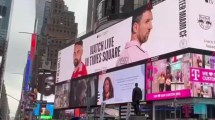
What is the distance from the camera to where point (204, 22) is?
33688 mm

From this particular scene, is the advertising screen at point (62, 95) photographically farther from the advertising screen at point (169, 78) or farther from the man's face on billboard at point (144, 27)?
the advertising screen at point (169, 78)

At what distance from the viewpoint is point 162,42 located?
116 ft

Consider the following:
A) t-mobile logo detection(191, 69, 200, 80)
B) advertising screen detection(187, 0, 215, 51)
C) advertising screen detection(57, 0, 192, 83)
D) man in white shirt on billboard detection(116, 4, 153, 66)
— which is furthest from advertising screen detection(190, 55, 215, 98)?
man in white shirt on billboard detection(116, 4, 153, 66)

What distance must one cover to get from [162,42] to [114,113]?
443 inches

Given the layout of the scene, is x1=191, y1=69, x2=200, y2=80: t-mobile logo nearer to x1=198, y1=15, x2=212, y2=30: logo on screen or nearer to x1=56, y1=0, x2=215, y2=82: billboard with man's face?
x1=56, y1=0, x2=215, y2=82: billboard with man's face

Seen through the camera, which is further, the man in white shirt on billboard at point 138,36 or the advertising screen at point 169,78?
the man in white shirt on billboard at point 138,36

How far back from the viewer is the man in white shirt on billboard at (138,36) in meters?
38.2

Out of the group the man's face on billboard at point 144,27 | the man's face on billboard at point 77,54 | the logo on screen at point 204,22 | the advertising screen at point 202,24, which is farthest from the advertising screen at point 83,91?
the logo on screen at point 204,22

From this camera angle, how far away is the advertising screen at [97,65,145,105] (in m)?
38.2

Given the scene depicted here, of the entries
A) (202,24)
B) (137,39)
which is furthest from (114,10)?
(202,24)

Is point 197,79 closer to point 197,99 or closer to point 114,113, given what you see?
point 197,99

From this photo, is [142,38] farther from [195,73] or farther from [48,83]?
[48,83]

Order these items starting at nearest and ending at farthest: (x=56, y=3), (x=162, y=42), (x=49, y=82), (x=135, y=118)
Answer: (x=135, y=118)
(x=162, y=42)
(x=49, y=82)
(x=56, y=3)

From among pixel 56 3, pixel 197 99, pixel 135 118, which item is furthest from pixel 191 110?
pixel 56 3
